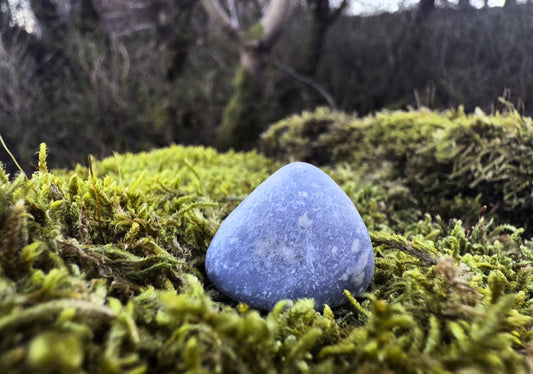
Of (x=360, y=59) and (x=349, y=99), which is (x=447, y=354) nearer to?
(x=349, y=99)

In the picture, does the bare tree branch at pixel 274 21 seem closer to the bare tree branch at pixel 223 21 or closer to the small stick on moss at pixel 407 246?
the bare tree branch at pixel 223 21

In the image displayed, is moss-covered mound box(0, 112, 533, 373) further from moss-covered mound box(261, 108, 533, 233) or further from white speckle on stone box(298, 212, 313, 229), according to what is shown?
moss-covered mound box(261, 108, 533, 233)

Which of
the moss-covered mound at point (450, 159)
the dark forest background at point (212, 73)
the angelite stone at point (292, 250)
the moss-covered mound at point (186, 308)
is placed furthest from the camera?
the dark forest background at point (212, 73)

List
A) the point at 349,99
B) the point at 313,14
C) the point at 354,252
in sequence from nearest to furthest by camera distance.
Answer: the point at 354,252 → the point at 313,14 → the point at 349,99

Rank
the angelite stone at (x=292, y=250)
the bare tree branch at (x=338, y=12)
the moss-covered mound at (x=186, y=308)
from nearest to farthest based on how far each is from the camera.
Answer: the moss-covered mound at (x=186, y=308) → the angelite stone at (x=292, y=250) → the bare tree branch at (x=338, y=12)

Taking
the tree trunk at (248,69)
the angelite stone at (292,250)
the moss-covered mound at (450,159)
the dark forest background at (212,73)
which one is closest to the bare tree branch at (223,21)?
the tree trunk at (248,69)

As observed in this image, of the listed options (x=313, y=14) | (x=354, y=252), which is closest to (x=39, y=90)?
(x=313, y=14)
